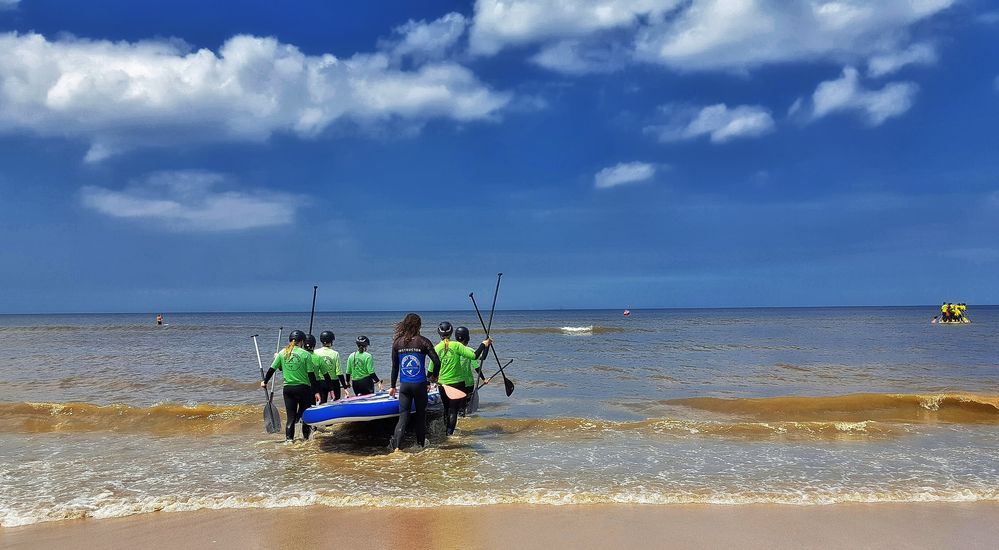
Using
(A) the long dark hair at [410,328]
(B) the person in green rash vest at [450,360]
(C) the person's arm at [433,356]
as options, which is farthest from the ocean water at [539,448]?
(A) the long dark hair at [410,328]

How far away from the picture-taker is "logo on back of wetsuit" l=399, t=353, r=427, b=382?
24.4 ft

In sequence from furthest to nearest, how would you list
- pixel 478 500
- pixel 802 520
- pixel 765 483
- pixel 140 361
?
pixel 140 361 < pixel 765 483 < pixel 478 500 < pixel 802 520

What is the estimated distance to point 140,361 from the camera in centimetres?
2227

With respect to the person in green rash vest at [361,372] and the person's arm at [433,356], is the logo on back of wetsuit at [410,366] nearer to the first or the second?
the person's arm at [433,356]

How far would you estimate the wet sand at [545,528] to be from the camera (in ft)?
15.5

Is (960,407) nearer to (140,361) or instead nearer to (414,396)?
(414,396)

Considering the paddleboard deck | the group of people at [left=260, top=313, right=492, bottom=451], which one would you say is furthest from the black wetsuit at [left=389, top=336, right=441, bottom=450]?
the paddleboard deck

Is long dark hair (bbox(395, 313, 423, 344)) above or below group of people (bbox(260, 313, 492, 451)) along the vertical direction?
above

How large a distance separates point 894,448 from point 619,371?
10.1 metres

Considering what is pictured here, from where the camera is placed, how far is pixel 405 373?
294 inches

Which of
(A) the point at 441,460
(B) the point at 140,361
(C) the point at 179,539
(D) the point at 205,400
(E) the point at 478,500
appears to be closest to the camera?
(C) the point at 179,539

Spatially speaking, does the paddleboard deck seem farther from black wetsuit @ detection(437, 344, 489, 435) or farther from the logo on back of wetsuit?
black wetsuit @ detection(437, 344, 489, 435)

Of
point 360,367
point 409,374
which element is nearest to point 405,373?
point 409,374

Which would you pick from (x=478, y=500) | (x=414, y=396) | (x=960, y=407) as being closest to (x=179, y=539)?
(x=478, y=500)
